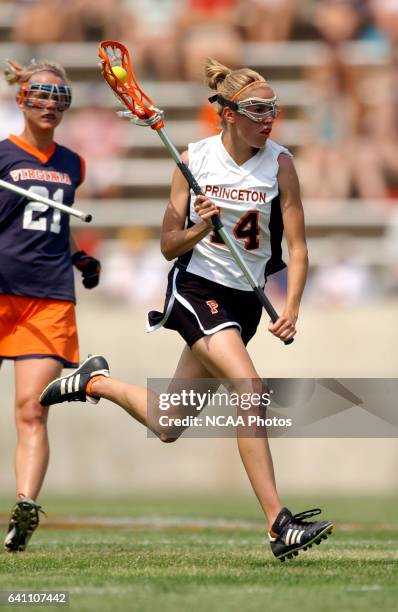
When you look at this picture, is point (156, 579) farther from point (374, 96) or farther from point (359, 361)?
point (374, 96)

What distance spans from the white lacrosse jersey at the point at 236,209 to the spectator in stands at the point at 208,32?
34.5 ft

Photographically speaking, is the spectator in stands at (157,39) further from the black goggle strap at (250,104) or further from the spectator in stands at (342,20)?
the black goggle strap at (250,104)

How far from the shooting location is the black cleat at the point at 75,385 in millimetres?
6380

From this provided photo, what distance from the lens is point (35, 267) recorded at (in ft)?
22.6

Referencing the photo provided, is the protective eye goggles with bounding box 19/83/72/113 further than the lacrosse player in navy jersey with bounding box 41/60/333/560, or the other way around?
the protective eye goggles with bounding box 19/83/72/113

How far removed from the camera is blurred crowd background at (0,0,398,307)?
50.1ft

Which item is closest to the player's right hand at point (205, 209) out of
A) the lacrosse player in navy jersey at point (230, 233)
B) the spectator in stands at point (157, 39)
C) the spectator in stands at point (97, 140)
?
the lacrosse player in navy jersey at point (230, 233)

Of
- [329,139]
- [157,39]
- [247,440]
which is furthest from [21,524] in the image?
[157,39]

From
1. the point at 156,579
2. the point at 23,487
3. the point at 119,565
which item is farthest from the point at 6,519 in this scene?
the point at 156,579

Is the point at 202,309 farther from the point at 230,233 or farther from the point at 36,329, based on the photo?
the point at 36,329

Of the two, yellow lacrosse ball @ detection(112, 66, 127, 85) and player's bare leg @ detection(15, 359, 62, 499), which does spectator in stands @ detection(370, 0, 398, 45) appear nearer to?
yellow lacrosse ball @ detection(112, 66, 127, 85)

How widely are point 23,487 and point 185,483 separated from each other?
7.94 metres

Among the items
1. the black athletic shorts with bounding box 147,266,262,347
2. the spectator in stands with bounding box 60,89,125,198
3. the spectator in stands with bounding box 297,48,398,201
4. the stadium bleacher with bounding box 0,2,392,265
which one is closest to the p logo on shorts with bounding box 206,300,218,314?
the black athletic shorts with bounding box 147,266,262,347

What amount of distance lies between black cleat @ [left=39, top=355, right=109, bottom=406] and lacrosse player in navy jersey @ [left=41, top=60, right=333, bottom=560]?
0.16 metres
